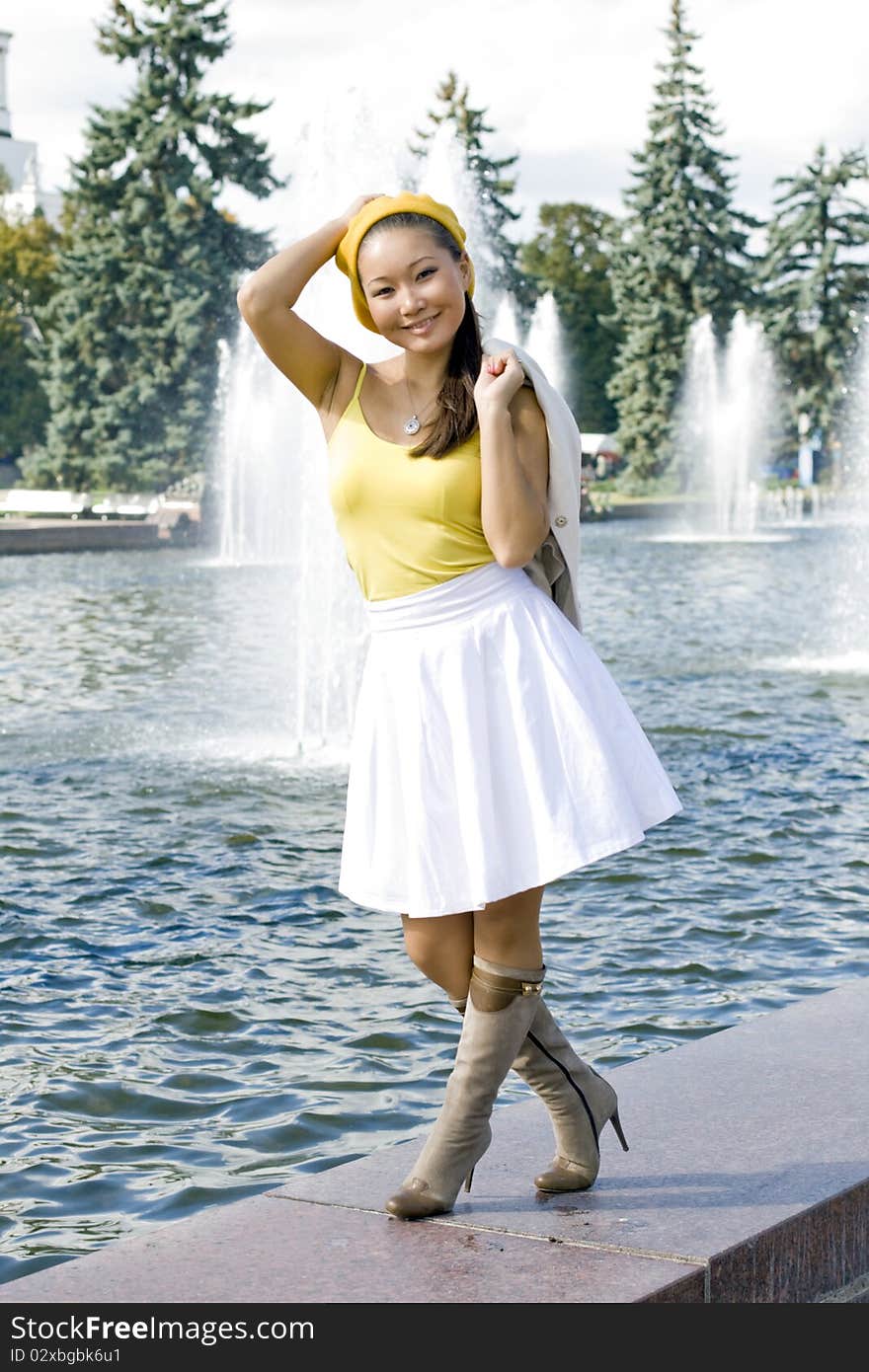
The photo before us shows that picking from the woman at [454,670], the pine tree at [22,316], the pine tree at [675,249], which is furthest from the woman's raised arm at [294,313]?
the pine tree at [675,249]

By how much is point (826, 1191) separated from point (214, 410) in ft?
141

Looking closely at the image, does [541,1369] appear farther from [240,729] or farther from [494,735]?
[240,729]

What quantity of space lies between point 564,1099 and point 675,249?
55072 millimetres

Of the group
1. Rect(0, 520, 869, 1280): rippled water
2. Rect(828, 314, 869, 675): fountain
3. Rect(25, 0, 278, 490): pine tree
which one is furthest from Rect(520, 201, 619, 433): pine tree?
Rect(0, 520, 869, 1280): rippled water

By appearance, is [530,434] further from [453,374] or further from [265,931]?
[265,931]

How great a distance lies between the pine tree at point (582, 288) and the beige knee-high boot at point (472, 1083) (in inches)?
2153

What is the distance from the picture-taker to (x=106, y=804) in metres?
9.62

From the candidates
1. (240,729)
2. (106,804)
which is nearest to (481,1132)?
(106,804)

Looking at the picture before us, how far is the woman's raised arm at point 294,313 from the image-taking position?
336 cm

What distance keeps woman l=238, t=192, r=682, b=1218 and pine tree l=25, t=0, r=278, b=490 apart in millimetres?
42304

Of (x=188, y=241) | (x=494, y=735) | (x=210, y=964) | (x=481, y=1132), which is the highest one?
(x=188, y=241)

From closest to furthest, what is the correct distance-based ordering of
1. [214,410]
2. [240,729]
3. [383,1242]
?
1. [383,1242]
2. [240,729]
3. [214,410]

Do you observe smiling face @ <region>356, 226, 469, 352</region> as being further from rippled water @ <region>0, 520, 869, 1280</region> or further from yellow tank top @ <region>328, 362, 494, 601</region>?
rippled water @ <region>0, 520, 869, 1280</region>

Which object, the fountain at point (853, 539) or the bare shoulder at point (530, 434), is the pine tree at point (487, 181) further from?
the bare shoulder at point (530, 434)
